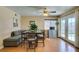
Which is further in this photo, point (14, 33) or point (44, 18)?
point (44, 18)

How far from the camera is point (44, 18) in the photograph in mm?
11891
